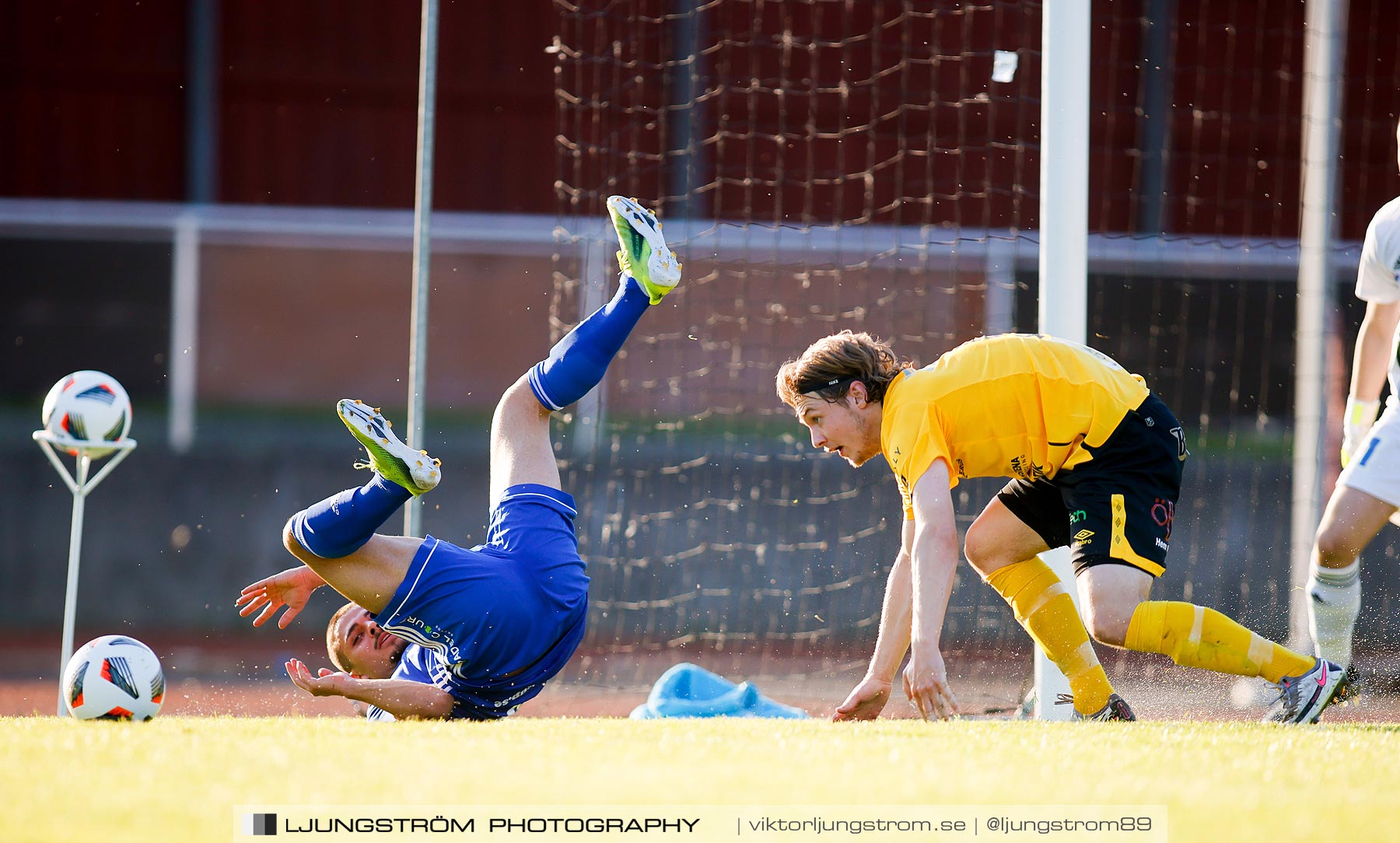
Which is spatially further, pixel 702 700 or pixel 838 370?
pixel 702 700

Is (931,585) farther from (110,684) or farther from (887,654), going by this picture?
(110,684)

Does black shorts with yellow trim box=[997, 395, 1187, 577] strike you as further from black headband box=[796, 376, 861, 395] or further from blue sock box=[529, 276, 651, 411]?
blue sock box=[529, 276, 651, 411]

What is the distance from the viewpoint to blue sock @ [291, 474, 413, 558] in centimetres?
310

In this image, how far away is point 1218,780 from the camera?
7.06 ft

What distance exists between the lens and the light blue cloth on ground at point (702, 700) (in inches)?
195

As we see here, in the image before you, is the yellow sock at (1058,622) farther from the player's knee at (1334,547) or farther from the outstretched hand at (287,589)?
the outstretched hand at (287,589)

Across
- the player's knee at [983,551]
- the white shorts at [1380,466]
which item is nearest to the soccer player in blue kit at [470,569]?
the player's knee at [983,551]

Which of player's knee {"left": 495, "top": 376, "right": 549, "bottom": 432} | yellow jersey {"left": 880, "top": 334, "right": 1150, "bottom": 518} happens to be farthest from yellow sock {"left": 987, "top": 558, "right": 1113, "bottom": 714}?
player's knee {"left": 495, "top": 376, "right": 549, "bottom": 432}

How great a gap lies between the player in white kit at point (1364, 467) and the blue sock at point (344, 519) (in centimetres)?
257

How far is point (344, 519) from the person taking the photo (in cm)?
310

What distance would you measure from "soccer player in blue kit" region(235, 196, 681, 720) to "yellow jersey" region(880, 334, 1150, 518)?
864 millimetres

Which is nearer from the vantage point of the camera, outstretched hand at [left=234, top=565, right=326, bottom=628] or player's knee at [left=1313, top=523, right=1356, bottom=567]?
outstretched hand at [left=234, top=565, right=326, bottom=628]

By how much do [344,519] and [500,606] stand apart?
0.46 metres

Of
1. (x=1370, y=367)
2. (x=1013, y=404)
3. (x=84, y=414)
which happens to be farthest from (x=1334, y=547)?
(x=84, y=414)
